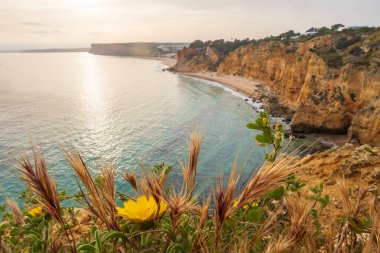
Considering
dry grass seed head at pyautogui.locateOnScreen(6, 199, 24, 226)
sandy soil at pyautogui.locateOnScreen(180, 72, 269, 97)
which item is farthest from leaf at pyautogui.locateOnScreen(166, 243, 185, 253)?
sandy soil at pyautogui.locateOnScreen(180, 72, 269, 97)

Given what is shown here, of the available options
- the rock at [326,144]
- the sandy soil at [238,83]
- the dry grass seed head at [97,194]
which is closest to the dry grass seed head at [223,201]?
the dry grass seed head at [97,194]

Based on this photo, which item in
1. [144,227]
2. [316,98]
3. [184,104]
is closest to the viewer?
[144,227]

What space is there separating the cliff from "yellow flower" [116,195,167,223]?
27.9m

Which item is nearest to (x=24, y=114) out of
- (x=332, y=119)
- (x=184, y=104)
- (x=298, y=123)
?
(x=184, y=104)

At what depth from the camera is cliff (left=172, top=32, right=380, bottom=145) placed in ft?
89.6

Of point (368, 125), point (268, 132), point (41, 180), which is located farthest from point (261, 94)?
point (41, 180)

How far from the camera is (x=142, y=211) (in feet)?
5.21

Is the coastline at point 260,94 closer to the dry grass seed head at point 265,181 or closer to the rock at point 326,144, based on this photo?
the rock at point 326,144

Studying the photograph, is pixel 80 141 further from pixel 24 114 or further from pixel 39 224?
pixel 39 224

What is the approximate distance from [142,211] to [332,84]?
36521 mm

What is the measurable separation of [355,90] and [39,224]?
35089 mm

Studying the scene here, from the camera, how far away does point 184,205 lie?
5.31 ft

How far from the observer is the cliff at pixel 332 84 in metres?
27.3

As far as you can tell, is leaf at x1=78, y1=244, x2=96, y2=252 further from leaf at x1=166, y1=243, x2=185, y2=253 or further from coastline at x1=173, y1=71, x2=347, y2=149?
coastline at x1=173, y1=71, x2=347, y2=149
